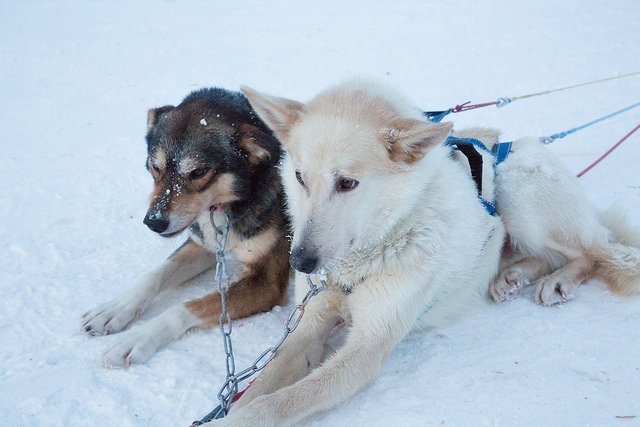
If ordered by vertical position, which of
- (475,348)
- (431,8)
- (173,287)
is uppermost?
(431,8)

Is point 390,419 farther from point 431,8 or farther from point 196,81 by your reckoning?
point 431,8

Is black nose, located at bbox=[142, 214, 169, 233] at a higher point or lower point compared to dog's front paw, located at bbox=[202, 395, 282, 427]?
higher

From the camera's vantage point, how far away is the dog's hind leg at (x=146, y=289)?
2.93 meters

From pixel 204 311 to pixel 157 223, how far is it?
559 millimetres

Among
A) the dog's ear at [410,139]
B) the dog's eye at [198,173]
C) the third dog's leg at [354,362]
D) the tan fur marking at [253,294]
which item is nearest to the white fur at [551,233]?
the third dog's leg at [354,362]

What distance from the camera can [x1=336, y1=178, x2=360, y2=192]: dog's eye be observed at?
7.62ft

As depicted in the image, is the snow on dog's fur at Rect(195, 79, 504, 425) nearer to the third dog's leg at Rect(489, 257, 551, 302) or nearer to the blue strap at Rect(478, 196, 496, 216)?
the blue strap at Rect(478, 196, 496, 216)

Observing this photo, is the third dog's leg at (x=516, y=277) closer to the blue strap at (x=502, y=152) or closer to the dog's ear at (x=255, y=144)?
the blue strap at (x=502, y=152)

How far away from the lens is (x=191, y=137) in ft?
10.0

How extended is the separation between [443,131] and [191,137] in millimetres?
1511

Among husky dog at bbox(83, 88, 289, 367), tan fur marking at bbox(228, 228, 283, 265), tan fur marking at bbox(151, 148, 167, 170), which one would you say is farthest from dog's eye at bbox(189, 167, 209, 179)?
tan fur marking at bbox(228, 228, 283, 265)

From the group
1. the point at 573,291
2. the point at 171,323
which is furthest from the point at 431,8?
the point at 171,323

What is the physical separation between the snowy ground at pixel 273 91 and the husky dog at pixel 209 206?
130 millimetres

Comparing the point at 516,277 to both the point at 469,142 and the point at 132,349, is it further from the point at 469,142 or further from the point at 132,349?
the point at 132,349
